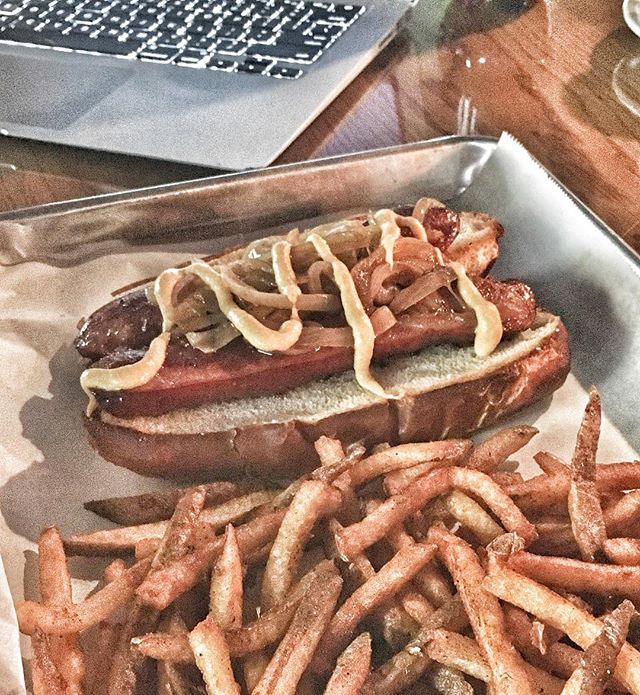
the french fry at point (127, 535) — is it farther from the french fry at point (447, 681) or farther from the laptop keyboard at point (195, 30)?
the laptop keyboard at point (195, 30)

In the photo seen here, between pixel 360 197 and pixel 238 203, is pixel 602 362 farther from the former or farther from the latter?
pixel 238 203

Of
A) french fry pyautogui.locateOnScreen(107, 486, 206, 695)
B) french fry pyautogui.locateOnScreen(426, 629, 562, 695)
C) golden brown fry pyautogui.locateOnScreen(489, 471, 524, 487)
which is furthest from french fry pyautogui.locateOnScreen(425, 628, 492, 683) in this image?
french fry pyautogui.locateOnScreen(107, 486, 206, 695)

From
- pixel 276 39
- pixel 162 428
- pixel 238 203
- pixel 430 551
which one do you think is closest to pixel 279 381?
pixel 162 428

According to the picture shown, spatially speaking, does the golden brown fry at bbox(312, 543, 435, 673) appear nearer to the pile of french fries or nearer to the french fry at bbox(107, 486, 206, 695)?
the pile of french fries

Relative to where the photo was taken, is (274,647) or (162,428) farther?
(162,428)

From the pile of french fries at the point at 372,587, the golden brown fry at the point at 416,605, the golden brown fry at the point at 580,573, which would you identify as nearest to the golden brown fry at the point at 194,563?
the pile of french fries at the point at 372,587

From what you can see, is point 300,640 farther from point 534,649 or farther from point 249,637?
point 534,649
